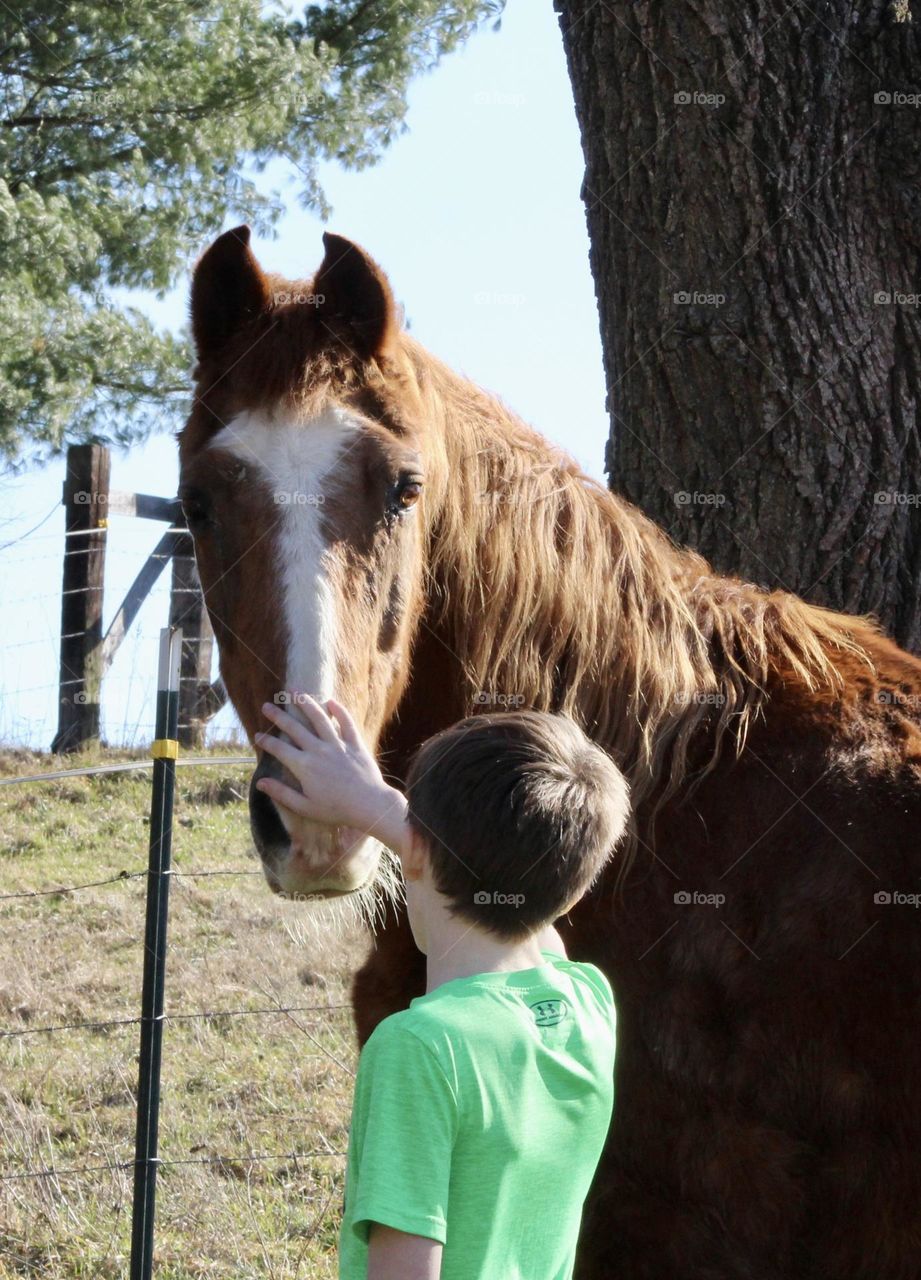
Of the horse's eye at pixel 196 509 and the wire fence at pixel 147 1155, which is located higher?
the horse's eye at pixel 196 509

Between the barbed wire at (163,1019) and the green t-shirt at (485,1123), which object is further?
the barbed wire at (163,1019)

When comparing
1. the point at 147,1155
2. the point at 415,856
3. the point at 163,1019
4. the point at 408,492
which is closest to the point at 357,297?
the point at 408,492

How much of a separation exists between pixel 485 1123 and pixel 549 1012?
183 millimetres

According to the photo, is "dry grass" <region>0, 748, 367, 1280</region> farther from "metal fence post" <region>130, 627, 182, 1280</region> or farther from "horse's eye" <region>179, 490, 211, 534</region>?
"horse's eye" <region>179, 490, 211, 534</region>

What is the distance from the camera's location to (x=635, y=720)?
8.77 feet

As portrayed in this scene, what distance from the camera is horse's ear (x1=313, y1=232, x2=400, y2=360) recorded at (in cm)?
278

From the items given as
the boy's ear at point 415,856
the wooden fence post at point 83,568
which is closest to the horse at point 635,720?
the boy's ear at point 415,856

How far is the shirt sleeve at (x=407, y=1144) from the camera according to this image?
1.50m

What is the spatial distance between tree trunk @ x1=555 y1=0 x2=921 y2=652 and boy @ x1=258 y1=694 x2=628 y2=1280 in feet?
7.40

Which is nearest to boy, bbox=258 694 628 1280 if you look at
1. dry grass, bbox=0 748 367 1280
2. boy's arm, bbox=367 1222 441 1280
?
boy's arm, bbox=367 1222 441 1280

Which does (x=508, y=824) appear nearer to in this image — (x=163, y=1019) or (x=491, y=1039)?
(x=491, y=1039)

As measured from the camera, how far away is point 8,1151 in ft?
14.1

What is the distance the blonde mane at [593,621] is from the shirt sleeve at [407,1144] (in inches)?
45.7

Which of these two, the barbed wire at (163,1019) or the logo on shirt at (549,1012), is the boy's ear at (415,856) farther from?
the barbed wire at (163,1019)
